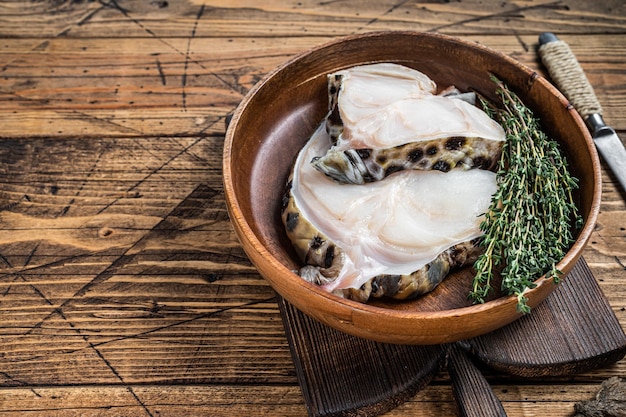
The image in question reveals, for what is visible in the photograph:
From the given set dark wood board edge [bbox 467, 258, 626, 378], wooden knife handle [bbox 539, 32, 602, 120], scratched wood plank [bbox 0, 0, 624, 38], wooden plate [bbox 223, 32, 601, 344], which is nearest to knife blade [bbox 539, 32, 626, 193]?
wooden knife handle [bbox 539, 32, 602, 120]

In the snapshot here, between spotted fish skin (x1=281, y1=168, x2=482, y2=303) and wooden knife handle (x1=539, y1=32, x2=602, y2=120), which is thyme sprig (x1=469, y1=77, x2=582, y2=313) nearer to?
spotted fish skin (x1=281, y1=168, x2=482, y2=303)

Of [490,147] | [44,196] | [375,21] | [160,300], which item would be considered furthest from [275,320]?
[375,21]

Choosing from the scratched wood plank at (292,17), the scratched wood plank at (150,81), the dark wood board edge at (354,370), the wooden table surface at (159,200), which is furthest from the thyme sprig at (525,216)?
the scratched wood plank at (292,17)

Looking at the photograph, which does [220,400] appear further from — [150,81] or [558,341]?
[150,81]

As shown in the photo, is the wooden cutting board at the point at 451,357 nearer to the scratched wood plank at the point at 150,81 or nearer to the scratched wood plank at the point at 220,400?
the scratched wood plank at the point at 220,400

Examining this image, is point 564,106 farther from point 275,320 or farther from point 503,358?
point 275,320

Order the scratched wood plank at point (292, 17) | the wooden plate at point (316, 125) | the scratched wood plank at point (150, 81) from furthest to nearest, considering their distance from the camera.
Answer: the scratched wood plank at point (292, 17) < the scratched wood plank at point (150, 81) < the wooden plate at point (316, 125)

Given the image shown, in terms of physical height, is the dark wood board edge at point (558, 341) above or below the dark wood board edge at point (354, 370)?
above
